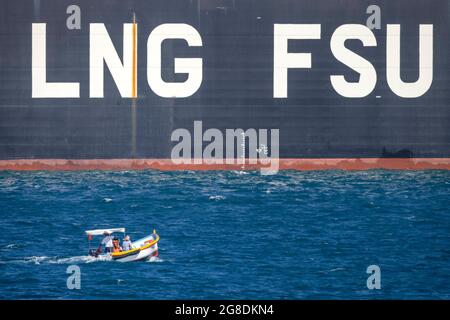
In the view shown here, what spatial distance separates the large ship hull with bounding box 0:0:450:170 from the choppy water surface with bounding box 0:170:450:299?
158 cm

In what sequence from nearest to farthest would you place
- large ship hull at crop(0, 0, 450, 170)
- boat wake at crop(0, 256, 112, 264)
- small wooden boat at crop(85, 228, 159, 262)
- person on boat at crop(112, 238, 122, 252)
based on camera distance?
small wooden boat at crop(85, 228, 159, 262), boat wake at crop(0, 256, 112, 264), person on boat at crop(112, 238, 122, 252), large ship hull at crop(0, 0, 450, 170)

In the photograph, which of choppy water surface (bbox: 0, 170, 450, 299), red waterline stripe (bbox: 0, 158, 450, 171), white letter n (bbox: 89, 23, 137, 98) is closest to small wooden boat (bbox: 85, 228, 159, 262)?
choppy water surface (bbox: 0, 170, 450, 299)

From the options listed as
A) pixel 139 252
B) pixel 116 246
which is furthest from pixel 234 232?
pixel 116 246

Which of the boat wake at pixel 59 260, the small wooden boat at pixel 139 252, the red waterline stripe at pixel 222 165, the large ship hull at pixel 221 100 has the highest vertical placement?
the large ship hull at pixel 221 100

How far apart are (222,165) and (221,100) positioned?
3653 mm

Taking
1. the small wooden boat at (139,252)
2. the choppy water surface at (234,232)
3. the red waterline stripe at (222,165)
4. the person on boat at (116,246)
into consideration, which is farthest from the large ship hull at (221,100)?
the small wooden boat at (139,252)

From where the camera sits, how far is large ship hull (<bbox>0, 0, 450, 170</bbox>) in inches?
2119

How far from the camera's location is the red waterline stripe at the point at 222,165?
53.9 meters

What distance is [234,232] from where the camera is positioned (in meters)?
47.2

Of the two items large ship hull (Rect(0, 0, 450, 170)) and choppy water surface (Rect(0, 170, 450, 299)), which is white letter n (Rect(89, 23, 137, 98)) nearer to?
large ship hull (Rect(0, 0, 450, 170))

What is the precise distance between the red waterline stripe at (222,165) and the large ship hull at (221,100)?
0.06 m

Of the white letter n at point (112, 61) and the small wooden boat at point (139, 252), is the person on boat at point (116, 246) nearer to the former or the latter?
the small wooden boat at point (139, 252)
